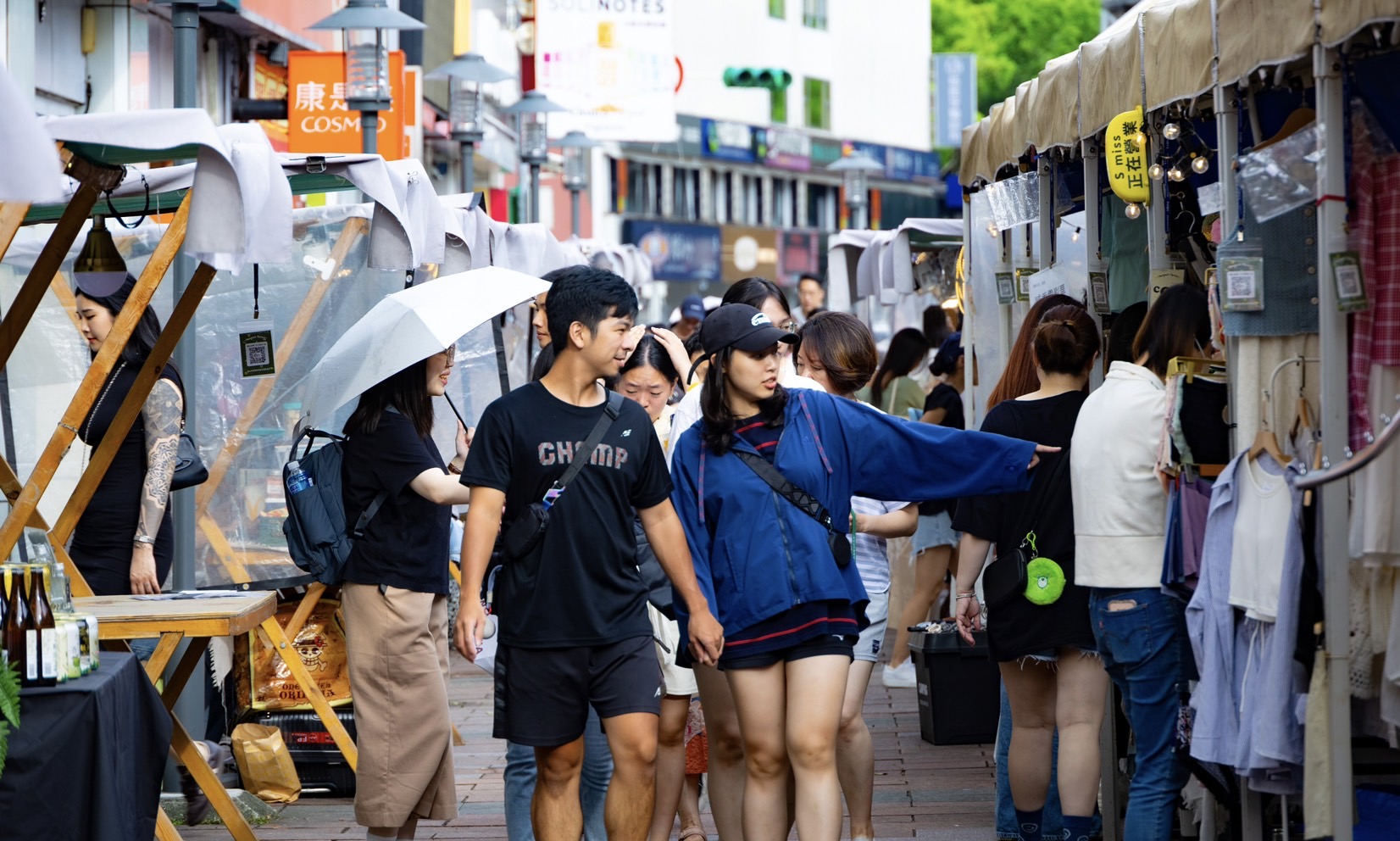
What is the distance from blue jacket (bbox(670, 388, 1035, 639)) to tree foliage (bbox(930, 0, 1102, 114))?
178ft

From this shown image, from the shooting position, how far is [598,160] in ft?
158


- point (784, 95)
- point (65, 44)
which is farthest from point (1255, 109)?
point (784, 95)

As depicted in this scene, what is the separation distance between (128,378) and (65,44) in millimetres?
6650

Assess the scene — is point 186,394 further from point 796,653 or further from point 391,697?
point 796,653

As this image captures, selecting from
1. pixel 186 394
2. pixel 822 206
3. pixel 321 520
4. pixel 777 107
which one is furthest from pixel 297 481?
pixel 822 206

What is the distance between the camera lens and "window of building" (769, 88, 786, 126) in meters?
55.1

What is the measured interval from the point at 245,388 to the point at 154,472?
2028 millimetres

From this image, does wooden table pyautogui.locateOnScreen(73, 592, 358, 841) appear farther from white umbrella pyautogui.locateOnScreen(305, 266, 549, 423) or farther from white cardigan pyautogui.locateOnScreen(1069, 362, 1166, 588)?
white cardigan pyautogui.locateOnScreen(1069, 362, 1166, 588)

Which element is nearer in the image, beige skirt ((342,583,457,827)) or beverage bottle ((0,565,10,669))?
beverage bottle ((0,565,10,669))

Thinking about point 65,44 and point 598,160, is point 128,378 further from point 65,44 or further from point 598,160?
point 598,160

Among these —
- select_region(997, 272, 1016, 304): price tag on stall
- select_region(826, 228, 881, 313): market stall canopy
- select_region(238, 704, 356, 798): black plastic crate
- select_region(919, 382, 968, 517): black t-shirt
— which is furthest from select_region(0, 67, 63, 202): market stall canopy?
select_region(826, 228, 881, 313): market stall canopy

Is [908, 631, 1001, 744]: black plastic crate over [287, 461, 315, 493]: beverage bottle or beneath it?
beneath

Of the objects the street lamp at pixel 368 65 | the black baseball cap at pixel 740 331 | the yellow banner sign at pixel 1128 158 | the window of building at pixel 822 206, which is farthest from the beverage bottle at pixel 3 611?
the window of building at pixel 822 206

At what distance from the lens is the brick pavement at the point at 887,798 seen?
7359mm
